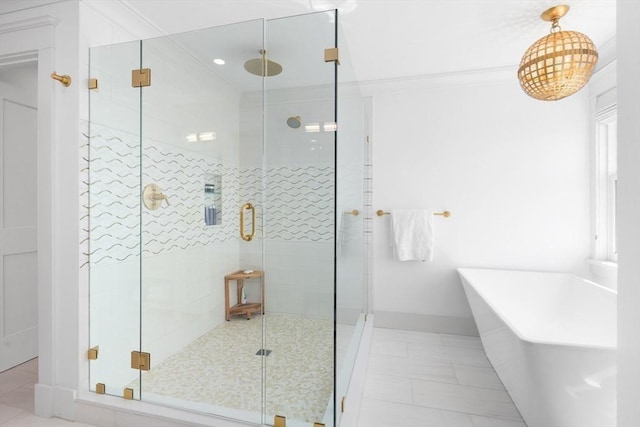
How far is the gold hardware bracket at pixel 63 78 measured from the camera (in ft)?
5.49

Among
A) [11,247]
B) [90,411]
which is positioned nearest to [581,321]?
[90,411]

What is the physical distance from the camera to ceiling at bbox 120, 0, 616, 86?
189 cm

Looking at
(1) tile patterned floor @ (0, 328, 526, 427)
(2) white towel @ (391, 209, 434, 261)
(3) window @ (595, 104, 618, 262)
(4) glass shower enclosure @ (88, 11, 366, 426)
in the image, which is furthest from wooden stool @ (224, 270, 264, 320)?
(3) window @ (595, 104, 618, 262)

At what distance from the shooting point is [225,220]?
5.96 feet

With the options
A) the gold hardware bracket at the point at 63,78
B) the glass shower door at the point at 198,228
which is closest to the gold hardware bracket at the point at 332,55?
the glass shower door at the point at 198,228

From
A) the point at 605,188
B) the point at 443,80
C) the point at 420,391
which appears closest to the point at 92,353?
the point at 420,391

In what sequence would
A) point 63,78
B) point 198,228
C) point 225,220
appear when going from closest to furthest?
point 63,78
point 225,220
point 198,228

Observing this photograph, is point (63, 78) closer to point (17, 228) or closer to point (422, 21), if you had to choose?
point (17, 228)

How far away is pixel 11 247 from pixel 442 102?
12.0ft

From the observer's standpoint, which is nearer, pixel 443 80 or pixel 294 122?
pixel 294 122

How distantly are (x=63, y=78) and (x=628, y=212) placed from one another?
2.43 meters

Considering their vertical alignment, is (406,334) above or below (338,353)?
below

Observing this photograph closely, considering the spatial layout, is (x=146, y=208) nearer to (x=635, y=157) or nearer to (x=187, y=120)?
(x=187, y=120)

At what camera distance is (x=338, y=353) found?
66.1 inches
